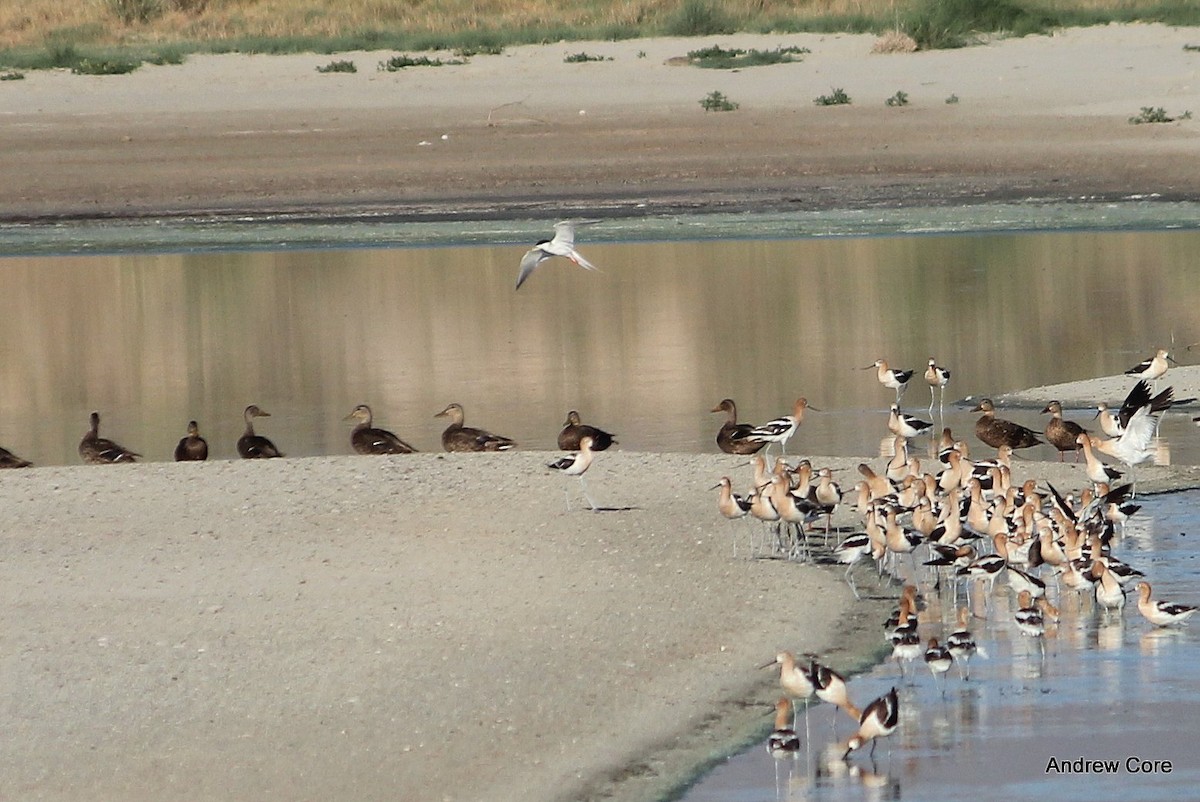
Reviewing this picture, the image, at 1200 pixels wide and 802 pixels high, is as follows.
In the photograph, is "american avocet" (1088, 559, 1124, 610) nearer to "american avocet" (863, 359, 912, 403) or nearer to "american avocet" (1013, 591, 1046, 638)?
"american avocet" (1013, 591, 1046, 638)

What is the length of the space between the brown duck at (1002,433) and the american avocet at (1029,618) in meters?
4.86

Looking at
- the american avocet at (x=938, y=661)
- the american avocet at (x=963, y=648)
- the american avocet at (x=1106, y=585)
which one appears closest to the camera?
the american avocet at (x=938, y=661)

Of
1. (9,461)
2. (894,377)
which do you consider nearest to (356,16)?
(894,377)

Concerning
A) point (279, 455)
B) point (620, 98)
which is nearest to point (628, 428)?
point (279, 455)

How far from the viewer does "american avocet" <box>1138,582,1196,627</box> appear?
956 centimetres

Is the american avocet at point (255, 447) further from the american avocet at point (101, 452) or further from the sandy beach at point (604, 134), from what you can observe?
the sandy beach at point (604, 134)

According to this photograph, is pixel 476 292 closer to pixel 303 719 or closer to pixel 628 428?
pixel 628 428

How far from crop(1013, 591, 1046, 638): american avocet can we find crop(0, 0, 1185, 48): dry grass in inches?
1402

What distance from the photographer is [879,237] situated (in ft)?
88.0

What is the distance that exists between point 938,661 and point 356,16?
43571 millimetres

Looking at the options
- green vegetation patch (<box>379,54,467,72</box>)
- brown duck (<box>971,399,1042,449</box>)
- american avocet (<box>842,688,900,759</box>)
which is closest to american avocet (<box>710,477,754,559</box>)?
american avocet (<box>842,688,900,759</box>)

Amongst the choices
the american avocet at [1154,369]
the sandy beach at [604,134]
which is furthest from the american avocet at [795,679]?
the sandy beach at [604,134]

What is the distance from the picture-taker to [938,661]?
8.67m

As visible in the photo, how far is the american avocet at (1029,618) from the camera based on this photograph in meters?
9.39
